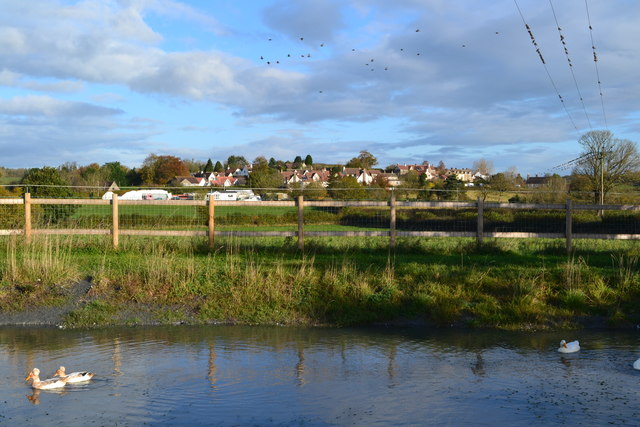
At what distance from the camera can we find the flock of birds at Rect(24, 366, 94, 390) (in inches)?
344

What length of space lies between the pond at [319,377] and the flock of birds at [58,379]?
0.11 metres

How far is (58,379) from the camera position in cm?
883

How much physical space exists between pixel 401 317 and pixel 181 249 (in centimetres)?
665

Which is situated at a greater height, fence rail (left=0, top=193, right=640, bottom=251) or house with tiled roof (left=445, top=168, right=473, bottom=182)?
house with tiled roof (left=445, top=168, right=473, bottom=182)

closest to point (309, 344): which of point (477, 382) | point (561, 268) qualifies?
point (477, 382)

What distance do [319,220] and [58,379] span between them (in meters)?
26.8

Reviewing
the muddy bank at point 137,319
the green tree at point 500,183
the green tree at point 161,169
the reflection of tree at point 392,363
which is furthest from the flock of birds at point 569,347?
the green tree at point 161,169

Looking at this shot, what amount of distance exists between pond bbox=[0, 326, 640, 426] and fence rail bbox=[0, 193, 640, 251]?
5.35 meters

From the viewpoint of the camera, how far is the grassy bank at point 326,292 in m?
13.1

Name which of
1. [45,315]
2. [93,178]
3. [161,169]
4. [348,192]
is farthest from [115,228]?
[161,169]

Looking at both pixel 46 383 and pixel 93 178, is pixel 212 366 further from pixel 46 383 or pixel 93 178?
pixel 93 178

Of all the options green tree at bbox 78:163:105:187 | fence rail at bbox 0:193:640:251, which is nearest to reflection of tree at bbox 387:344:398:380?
fence rail at bbox 0:193:640:251

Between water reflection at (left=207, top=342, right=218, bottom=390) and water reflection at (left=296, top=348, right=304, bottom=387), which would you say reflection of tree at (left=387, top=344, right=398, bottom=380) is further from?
water reflection at (left=207, top=342, right=218, bottom=390)

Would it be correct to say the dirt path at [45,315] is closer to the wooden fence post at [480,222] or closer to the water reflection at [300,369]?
the water reflection at [300,369]
